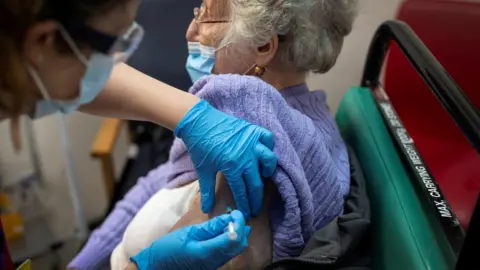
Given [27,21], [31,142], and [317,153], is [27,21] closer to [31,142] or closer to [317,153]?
[317,153]

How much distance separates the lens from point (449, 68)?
1.72 metres

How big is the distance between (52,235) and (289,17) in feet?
5.64

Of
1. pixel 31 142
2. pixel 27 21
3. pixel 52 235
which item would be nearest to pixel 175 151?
pixel 27 21

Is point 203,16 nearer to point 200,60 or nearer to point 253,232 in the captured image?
point 200,60

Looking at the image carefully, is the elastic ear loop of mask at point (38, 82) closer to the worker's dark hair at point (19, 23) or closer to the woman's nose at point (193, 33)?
the worker's dark hair at point (19, 23)

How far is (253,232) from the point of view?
114 centimetres

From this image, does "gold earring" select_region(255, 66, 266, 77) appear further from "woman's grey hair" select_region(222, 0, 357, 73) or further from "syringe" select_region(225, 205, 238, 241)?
→ "syringe" select_region(225, 205, 238, 241)

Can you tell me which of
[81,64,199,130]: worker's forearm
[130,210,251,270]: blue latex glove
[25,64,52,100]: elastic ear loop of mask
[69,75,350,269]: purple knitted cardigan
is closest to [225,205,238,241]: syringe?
[130,210,251,270]: blue latex glove

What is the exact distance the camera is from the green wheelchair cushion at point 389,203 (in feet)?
3.22

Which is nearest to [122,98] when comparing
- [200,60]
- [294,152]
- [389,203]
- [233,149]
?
[200,60]

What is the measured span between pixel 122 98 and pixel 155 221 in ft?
1.06

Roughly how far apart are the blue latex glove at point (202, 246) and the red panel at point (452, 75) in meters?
0.84

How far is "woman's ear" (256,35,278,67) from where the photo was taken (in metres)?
1.21

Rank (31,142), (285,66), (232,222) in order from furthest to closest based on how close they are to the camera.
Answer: (31,142)
(285,66)
(232,222)
